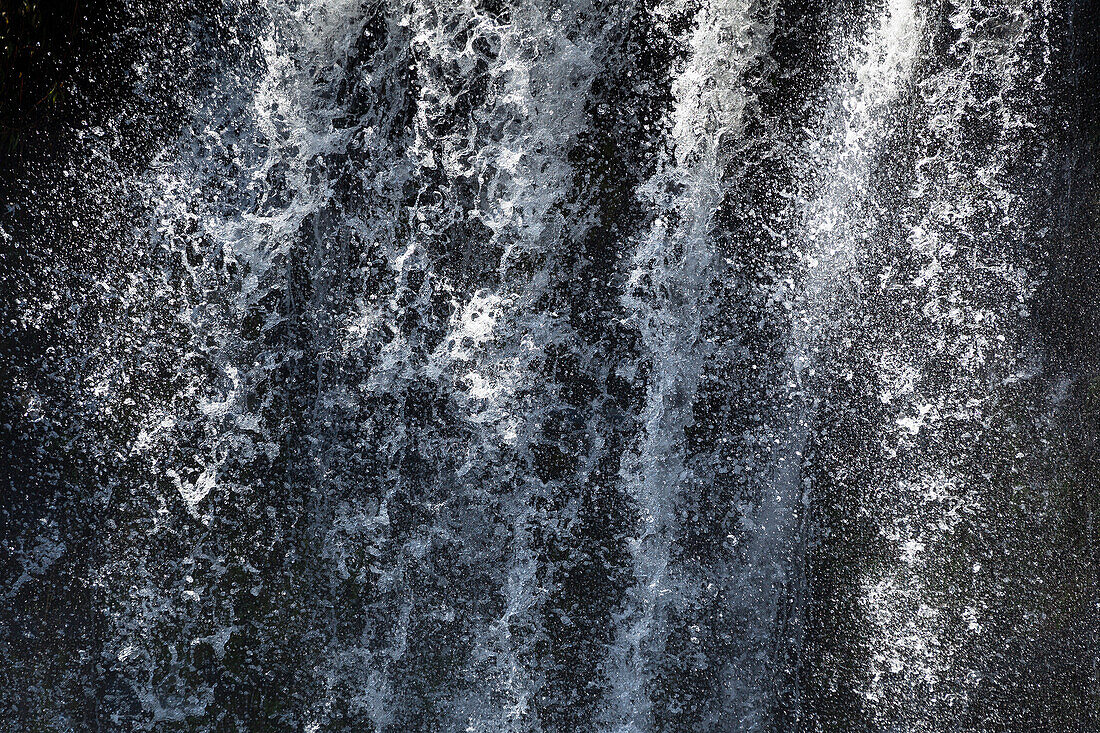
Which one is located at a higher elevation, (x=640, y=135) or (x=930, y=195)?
(x=640, y=135)

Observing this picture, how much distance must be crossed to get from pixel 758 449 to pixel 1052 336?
3.11ft

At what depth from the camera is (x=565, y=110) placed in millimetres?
1853

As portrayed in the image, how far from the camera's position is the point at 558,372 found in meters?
1.85

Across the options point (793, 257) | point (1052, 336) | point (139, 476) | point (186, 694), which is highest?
point (793, 257)

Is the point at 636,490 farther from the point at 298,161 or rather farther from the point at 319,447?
the point at 298,161

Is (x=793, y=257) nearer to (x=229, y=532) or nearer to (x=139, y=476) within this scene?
(x=229, y=532)

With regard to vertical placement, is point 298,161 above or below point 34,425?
above

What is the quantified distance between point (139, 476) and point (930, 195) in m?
2.50

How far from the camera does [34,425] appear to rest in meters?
1.81

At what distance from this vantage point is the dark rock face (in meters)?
1.82

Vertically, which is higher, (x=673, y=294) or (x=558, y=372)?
(x=673, y=294)

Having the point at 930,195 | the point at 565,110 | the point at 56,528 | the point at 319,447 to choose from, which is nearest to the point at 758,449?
the point at 930,195

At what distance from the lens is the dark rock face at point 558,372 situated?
5.97 feet

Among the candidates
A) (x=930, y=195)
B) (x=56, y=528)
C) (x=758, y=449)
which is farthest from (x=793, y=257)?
(x=56, y=528)
